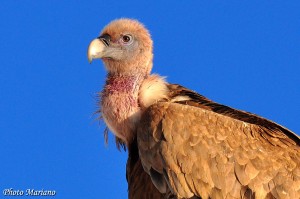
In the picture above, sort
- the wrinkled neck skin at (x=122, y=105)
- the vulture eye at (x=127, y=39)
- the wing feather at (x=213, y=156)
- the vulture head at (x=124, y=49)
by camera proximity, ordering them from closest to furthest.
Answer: the wing feather at (x=213, y=156), the wrinkled neck skin at (x=122, y=105), the vulture head at (x=124, y=49), the vulture eye at (x=127, y=39)

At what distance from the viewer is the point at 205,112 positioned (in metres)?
7.99

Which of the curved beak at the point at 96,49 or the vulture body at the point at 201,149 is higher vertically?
the curved beak at the point at 96,49

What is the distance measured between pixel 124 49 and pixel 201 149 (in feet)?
5.97

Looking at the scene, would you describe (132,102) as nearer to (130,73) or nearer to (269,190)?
(130,73)

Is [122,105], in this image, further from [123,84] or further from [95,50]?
[95,50]

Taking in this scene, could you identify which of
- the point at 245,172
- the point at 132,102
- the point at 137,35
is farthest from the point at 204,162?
the point at 137,35

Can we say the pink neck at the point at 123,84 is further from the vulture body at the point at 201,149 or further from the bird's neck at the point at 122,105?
the vulture body at the point at 201,149

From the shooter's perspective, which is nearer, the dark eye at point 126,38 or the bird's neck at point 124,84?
the bird's neck at point 124,84

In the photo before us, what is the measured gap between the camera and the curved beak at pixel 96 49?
868 centimetres

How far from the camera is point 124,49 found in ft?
29.5

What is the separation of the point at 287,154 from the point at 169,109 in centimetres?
129

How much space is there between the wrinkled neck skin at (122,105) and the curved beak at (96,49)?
334mm

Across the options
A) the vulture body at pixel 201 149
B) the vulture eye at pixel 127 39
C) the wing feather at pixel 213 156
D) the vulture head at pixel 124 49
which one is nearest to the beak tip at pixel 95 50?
the vulture head at pixel 124 49

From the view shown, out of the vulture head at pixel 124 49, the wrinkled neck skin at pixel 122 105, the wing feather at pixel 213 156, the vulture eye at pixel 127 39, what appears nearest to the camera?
the wing feather at pixel 213 156
